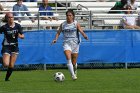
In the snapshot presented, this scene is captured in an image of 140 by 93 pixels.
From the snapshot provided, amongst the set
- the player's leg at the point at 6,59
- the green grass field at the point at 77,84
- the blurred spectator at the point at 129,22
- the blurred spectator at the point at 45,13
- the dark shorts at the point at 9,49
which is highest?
the blurred spectator at the point at 45,13

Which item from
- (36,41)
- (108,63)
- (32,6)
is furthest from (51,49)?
(32,6)

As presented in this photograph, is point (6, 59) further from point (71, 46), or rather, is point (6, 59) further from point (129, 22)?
point (129, 22)

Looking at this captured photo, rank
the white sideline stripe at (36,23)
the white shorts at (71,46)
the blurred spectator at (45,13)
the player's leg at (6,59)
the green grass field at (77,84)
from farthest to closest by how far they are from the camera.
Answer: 1. the blurred spectator at (45,13)
2. the white sideline stripe at (36,23)
3. the white shorts at (71,46)
4. the player's leg at (6,59)
5. the green grass field at (77,84)

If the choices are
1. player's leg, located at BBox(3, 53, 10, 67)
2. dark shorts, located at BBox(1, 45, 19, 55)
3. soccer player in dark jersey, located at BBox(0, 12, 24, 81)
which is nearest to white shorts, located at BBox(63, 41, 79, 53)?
soccer player in dark jersey, located at BBox(0, 12, 24, 81)

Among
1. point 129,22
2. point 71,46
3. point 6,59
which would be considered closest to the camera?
point 6,59

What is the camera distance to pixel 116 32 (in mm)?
25547

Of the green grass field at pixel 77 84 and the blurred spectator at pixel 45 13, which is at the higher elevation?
the blurred spectator at pixel 45 13

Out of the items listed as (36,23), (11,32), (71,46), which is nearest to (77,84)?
(71,46)

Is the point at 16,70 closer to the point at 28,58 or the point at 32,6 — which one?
the point at 28,58

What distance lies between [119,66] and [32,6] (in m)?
6.42

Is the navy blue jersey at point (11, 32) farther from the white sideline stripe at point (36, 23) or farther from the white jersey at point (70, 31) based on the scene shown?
the white sideline stripe at point (36, 23)

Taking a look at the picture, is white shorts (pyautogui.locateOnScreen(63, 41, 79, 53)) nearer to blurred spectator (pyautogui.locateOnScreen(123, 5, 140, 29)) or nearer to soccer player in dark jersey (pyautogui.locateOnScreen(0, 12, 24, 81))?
soccer player in dark jersey (pyautogui.locateOnScreen(0, 12, 24, 81))

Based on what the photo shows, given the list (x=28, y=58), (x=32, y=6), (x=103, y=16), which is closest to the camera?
(x=28, y=58)

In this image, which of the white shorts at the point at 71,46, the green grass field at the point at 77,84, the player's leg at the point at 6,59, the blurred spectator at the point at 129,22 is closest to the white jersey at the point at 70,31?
the white shorts at the point at 71,46
